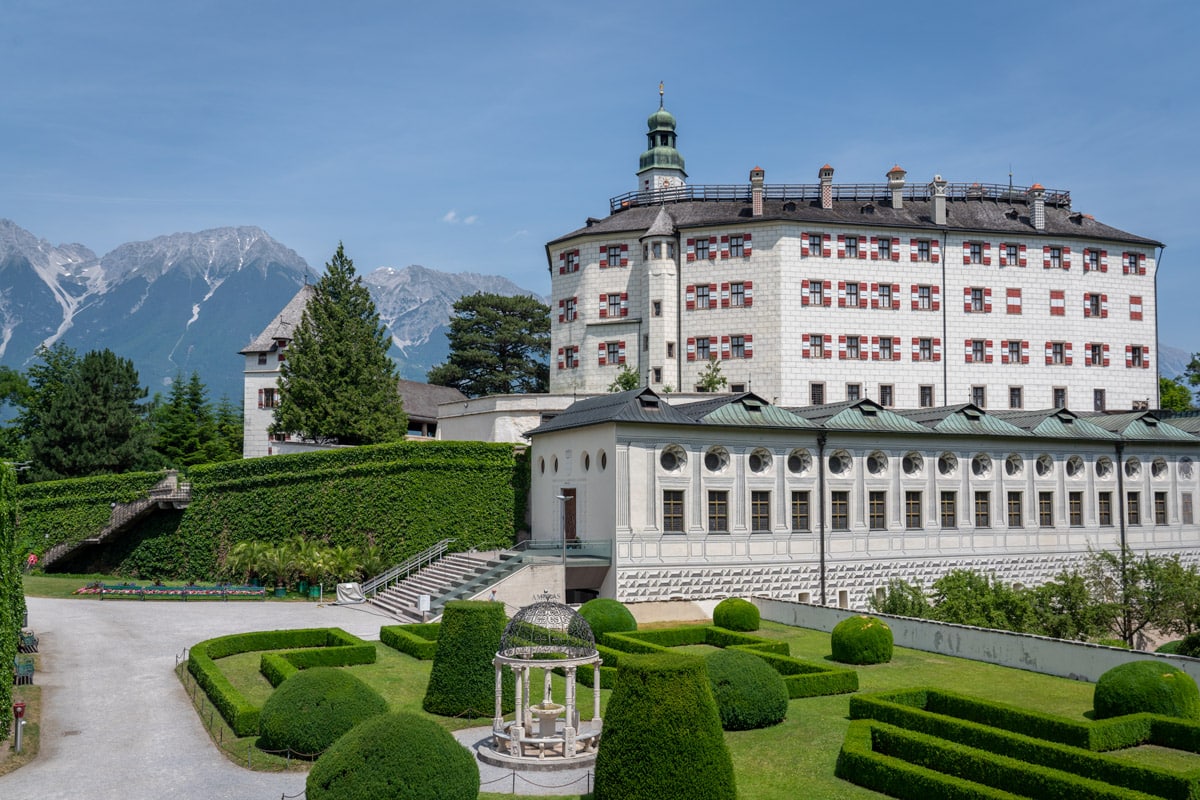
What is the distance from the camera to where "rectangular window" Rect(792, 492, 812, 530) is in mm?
36062

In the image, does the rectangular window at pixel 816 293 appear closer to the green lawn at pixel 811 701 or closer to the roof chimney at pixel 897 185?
the roof chimney at pixel 897 185

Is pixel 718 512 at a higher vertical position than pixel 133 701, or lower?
higher

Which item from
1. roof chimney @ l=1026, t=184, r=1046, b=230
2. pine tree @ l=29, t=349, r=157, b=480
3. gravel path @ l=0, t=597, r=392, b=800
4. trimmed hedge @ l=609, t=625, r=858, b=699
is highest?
roof chimney @ l=1026, t=184, r=1046, b=230

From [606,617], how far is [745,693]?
29.5ft

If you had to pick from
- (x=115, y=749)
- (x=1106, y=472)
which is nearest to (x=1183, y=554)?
(x=1106, y=472)

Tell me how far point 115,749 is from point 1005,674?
787 inches

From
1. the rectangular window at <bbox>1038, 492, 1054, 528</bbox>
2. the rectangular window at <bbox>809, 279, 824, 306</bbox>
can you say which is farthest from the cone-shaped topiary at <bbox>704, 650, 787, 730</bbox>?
the rectangular window at <bbox>809, 279, 824, 306</bbox>

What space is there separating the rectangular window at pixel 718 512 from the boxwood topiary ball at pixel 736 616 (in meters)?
3.89

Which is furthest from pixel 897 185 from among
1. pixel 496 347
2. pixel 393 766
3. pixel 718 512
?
pixel 393 766

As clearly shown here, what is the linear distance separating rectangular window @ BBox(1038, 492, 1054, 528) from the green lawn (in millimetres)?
14143

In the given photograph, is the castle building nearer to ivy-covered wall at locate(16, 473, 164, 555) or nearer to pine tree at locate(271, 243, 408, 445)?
pine tree at locate(271, 243, 408, 445)

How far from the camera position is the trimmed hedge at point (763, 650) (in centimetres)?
Result: 2286

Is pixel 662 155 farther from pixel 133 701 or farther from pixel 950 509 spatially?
pixel 133 701

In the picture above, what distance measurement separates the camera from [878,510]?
3756 cm
